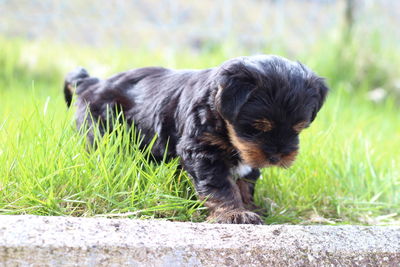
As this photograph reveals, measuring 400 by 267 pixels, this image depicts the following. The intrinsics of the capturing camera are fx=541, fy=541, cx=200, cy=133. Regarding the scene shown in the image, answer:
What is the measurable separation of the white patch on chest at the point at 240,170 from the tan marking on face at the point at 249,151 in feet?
0.70

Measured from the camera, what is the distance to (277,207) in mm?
3684

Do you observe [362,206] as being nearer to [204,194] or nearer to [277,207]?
[277,207]

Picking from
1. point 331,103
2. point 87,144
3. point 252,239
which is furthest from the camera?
point 331,103

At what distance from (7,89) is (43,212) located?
419 cm

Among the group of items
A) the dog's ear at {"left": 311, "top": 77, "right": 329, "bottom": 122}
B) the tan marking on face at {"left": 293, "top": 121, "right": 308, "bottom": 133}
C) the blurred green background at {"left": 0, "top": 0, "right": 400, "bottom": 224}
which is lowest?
the blurred green background at {"left": 0, "top": 0, "right": 400, "bottom": 224}

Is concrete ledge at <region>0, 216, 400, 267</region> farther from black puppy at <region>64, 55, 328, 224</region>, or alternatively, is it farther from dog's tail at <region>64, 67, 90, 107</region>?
dog's tail at <region>64, 67, 90, 107</region>

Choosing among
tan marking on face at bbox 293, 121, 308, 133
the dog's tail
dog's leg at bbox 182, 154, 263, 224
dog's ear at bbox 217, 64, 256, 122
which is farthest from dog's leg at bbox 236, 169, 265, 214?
the dog's tail

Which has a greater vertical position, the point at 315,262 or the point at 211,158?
the point at 211,158

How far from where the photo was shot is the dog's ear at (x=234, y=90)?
3.06 metres

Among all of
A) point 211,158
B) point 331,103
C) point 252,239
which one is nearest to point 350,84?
point 331,103

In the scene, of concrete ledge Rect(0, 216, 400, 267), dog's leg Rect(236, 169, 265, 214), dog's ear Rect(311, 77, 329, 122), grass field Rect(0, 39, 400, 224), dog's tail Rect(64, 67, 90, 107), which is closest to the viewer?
concrete ledge Rect(0, 216, 400, 267)

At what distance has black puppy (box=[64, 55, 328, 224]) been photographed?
3064 millimetres

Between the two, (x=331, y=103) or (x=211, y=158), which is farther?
(x=331, y=103)

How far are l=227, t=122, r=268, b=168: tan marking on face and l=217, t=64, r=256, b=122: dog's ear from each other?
126 millimetres
